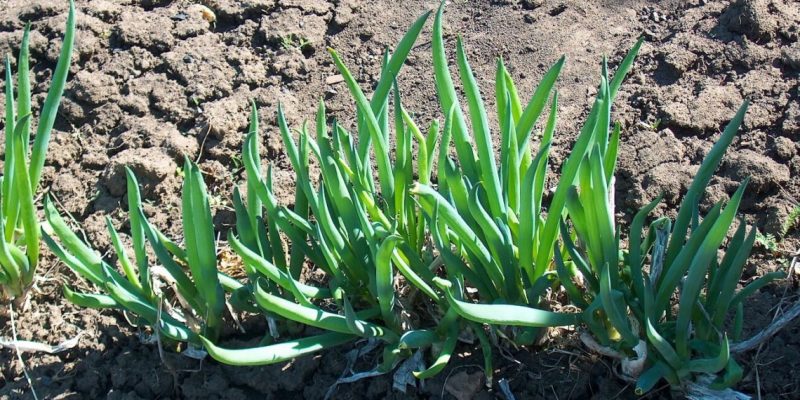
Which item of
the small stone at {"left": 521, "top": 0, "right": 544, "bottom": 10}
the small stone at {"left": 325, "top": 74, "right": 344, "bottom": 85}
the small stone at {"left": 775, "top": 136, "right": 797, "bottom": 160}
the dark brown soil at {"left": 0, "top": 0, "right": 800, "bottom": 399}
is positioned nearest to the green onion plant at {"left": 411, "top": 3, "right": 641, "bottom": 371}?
the dark brown soil at {"left": 0, "top": 0, "right": 800, "bottom": 399}

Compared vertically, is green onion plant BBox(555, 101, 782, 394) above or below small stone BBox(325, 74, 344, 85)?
above

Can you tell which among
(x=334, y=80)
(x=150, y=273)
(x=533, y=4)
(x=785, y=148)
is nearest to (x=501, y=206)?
(x=150, y=273)

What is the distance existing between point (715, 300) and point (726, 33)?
1.15 m

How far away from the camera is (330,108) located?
8.64 ft

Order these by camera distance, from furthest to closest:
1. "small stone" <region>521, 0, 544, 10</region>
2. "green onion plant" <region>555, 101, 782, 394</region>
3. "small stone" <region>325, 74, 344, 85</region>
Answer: "small stone" <region>521, 0, 544, 10</region> → "small stone" <region>325, 74, 344, 85</region> → "green onion plant" <region>555, 101, 782, 394</region>

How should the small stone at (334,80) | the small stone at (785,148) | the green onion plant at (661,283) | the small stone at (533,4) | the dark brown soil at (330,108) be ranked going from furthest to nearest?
the small stone at (533,4) → the small stone at (334,80) → the small stone at (785,148) → the dark brown soil at (330,108) → the green onion plant at (661,283)

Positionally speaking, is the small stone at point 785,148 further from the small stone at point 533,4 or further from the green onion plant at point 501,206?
the small stone at point 533,4

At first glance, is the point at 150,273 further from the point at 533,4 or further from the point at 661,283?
the point at 533,4

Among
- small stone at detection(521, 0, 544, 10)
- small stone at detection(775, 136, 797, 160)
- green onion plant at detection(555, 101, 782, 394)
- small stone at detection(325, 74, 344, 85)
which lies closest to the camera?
green onion plant at detection(555, 101, 782, 394)

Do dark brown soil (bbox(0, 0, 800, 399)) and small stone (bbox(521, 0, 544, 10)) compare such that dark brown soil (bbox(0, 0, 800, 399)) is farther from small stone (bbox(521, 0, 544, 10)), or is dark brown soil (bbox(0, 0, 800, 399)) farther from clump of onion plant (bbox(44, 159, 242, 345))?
clump of onion plant (bbox(44, 159, 242, 345))

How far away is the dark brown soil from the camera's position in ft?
6.52

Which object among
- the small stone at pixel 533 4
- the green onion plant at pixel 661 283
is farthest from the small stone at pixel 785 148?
the small stone at pixel 533 4

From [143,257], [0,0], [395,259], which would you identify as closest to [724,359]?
[395,259]

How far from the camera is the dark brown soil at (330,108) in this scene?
1.99 metres
